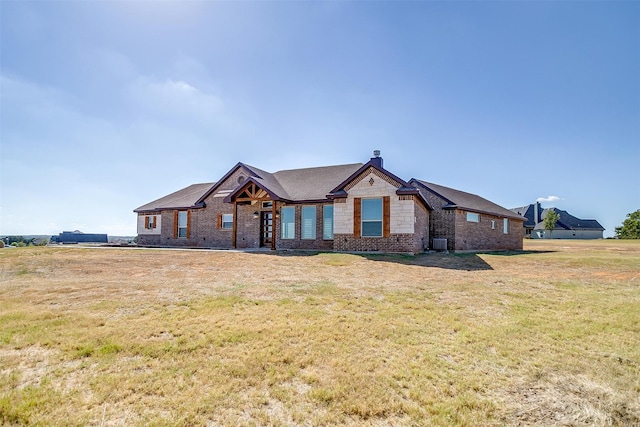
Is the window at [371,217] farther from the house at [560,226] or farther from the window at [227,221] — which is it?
the house at [560,226]

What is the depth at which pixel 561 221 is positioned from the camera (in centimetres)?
6216

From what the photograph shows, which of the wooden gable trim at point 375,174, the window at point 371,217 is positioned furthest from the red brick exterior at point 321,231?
the wooden gable trim at point 375,174

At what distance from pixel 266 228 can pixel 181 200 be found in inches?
375

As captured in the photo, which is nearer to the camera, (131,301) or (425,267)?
(131,301)

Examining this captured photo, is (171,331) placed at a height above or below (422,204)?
below

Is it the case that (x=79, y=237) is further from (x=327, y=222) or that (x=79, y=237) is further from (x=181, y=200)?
(x=327, y=222)

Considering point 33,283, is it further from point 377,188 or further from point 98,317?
point 377,188

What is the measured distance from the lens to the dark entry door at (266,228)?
68.3 ft

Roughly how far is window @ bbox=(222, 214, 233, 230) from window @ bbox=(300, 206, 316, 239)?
567 centimetres

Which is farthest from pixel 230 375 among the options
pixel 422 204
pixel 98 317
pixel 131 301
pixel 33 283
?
pixel 422 204

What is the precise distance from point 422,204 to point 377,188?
3.85 metres

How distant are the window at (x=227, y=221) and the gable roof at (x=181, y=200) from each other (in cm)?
256

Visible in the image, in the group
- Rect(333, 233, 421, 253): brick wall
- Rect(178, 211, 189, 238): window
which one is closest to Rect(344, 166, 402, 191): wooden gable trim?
Rect(333, 233, 421, 253): brick wall

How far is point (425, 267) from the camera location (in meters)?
12.4
